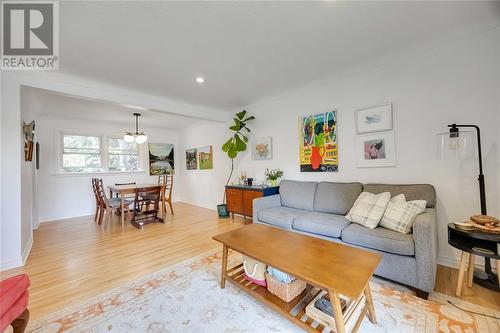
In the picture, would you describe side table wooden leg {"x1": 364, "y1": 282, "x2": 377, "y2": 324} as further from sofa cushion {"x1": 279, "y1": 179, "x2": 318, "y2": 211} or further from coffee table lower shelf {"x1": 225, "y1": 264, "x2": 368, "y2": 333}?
sofa cushion {"x1": 279, "y1": 179, "x2": 318, "y2": 211}

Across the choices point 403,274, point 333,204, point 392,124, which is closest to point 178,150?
point 333,204

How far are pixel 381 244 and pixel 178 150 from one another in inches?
250

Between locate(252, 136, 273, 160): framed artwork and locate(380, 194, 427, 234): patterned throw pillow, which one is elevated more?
locate(252, 136, 273, 160): framed artwork

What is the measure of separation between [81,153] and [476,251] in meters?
7.11

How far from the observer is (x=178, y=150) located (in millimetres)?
6844

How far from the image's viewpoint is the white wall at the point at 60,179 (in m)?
4.53

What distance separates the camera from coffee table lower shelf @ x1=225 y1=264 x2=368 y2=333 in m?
1.29

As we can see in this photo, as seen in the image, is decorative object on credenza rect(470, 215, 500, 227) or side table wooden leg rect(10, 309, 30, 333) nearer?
side table wooden leg rect(10, 309, 30, 333)

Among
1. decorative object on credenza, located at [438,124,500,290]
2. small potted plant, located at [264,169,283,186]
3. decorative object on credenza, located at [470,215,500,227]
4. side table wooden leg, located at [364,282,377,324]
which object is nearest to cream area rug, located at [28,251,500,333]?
side table wooden leg, located at [364,282,377,324]

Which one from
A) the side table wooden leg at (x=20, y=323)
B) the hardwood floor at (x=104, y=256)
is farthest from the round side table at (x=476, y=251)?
the side table wooden leg at (x=20, y=323)

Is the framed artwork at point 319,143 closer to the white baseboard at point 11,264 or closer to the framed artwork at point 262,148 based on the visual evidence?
A: the framed artwork at point 262,148

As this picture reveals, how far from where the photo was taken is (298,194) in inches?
124

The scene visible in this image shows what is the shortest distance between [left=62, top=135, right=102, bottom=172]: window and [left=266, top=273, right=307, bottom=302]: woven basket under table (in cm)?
568

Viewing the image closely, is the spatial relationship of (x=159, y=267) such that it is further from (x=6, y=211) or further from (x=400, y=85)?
(x=400, y=85)
